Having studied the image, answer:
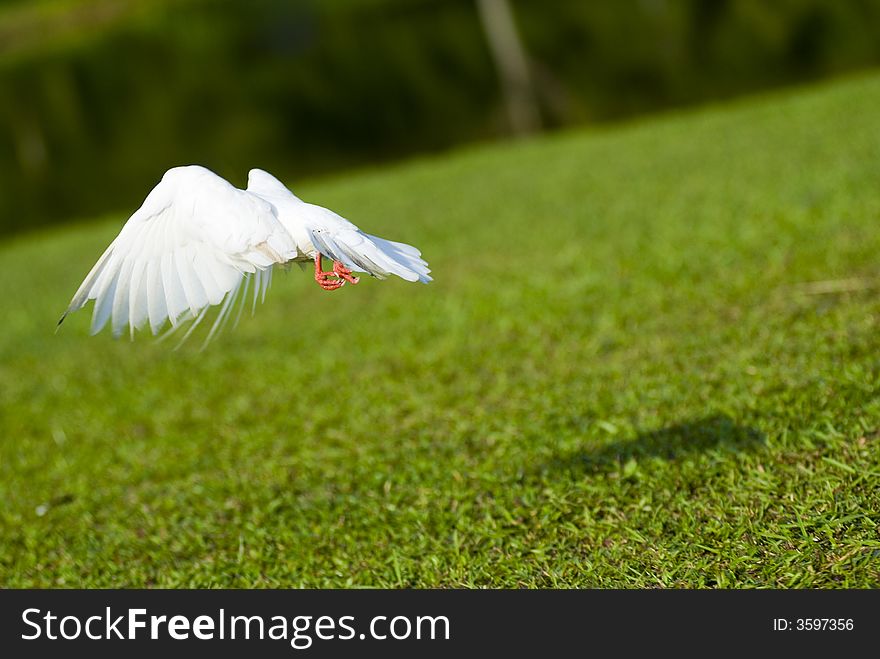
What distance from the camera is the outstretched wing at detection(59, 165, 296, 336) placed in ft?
8.05

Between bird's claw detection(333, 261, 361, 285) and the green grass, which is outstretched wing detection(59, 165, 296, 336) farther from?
the green grass

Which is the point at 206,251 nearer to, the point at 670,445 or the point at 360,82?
the point at 670,445

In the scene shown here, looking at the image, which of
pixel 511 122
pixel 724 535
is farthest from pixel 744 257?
pixel 511 122

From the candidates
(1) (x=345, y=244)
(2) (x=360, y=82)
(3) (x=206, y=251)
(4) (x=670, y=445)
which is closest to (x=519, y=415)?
(4) (x=670, y=445)

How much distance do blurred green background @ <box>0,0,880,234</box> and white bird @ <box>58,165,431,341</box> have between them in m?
10.5

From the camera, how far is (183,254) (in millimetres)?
2553

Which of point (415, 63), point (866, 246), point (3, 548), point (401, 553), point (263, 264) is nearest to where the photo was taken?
point (263, 264)

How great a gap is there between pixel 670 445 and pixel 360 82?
13.5 metres

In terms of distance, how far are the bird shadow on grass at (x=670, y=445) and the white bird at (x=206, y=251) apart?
0.93 metres

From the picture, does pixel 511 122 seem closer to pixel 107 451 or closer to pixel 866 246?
pixel 866 246

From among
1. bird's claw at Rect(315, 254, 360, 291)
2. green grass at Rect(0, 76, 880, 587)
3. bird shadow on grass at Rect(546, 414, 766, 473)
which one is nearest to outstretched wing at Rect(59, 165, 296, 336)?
bird's claw at Rect(315, 254, 360, 291)

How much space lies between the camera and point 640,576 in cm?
245

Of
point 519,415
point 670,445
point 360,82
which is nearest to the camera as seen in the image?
point 670,445
